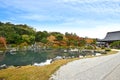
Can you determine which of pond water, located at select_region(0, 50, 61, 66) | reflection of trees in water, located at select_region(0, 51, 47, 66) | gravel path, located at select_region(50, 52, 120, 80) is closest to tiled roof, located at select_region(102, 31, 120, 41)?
pond water, located at select_region(0, 50, 61, 66)

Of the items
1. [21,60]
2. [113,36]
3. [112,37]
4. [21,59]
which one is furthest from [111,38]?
[21,60]

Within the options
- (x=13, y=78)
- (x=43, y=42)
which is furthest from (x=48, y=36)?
(x=13, y=78)

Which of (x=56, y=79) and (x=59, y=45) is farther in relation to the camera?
(x=59, y=45)

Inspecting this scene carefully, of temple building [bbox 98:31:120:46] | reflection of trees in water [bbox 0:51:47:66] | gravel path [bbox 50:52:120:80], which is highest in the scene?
temple building [bbox 98:31:120:46]

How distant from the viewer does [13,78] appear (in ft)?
37.5

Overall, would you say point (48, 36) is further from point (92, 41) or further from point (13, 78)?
point (13, 78)

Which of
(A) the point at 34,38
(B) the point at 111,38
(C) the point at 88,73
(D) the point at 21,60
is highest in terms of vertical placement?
(A) the point at 34,38

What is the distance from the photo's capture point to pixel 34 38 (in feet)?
187

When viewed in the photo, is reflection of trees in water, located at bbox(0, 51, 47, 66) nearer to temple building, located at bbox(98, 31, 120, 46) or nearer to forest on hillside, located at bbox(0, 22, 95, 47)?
forest on hillside, located at bbox(0, 22, 95, 47)

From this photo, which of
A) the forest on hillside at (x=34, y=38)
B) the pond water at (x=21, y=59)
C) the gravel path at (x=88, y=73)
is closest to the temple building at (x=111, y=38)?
the forest on hillside at (x=34, y=38)

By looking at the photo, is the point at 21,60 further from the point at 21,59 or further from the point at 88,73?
the point at 88,73

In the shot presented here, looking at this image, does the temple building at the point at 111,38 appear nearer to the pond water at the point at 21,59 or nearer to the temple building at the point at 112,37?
the temple building at the point at 112,37

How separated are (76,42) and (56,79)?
45610 millimetres

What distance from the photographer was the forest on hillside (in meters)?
54.1
